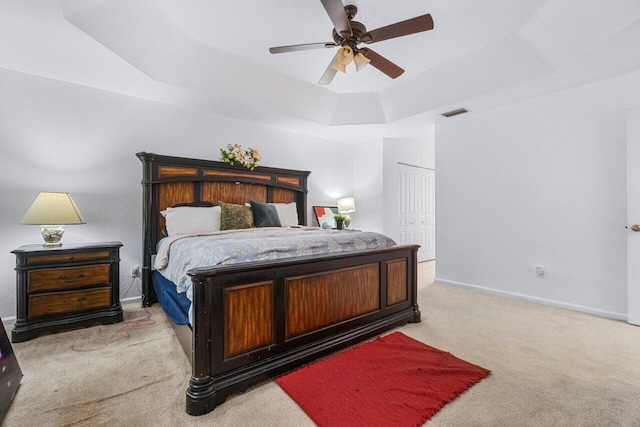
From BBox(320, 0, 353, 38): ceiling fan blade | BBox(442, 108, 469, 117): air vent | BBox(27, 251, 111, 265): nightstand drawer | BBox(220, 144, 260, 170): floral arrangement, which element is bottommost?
BBox(27, 251, 111, 265): nightstand drawer

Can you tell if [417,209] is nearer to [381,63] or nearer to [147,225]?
[381,63]

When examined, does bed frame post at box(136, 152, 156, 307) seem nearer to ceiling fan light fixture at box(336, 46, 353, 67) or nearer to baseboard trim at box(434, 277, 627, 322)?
ceiling fan light fixture at box(336, 46, 353, 67)

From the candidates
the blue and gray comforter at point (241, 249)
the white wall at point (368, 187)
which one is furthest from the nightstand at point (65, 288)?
the white wall at point (368, 187)

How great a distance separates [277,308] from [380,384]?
0.82 metres

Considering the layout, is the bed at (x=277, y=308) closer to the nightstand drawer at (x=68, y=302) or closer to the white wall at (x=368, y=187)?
the nightstand drawer at (x=68, y=302)

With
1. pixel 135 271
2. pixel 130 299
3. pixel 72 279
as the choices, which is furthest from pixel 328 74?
pixel 130 299

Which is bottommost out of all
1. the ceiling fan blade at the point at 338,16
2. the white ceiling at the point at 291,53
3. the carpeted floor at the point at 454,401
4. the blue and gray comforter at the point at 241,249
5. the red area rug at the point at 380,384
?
the carpeted floor at the point at 454,401

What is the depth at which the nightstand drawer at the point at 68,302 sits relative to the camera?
2.56 meters

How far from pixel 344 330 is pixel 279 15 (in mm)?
2841

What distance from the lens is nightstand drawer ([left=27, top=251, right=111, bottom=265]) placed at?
2559 mm

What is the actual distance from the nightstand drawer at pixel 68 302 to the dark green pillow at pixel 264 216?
5.78 ft

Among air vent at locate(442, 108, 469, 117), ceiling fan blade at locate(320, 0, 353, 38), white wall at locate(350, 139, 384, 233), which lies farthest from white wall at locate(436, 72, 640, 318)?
ceiling fan blade at locate(320, 0, 353, 38)

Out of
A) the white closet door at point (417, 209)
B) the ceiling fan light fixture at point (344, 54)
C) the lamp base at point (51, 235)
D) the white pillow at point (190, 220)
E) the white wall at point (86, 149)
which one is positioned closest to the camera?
the ceiling fan light fixture at point (344, 54)

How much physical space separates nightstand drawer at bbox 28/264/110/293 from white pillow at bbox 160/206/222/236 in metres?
0.74
